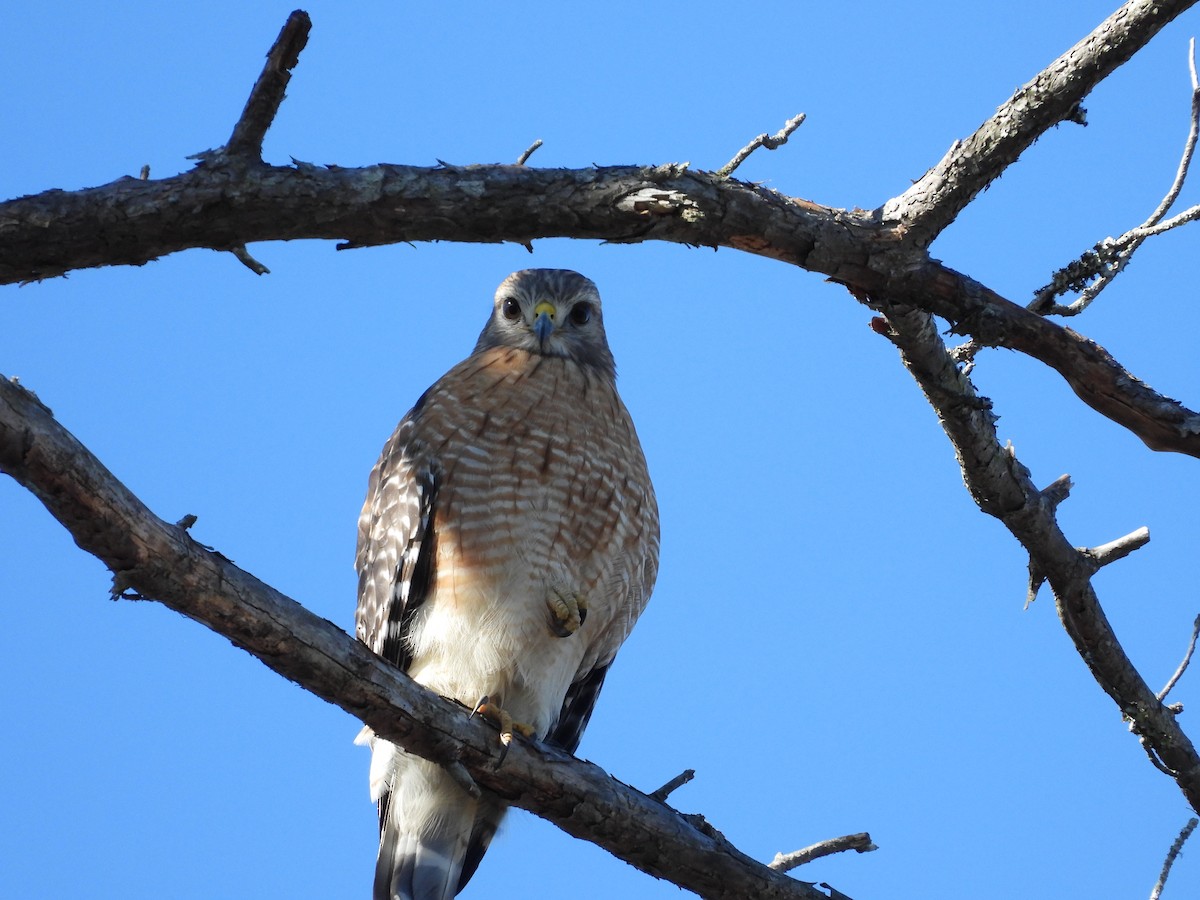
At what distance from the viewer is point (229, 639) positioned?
11.0 ft

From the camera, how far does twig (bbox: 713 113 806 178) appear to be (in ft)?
12.6

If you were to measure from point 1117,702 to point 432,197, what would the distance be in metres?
3.19

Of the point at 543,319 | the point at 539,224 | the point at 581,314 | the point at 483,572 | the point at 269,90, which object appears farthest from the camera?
the point at 581,314

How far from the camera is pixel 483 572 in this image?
197 inches

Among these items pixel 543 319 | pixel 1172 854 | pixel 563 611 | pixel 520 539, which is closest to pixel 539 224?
pixel 520 539

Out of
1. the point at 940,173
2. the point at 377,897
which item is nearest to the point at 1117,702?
the point at 940,173

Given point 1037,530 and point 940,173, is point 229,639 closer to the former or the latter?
point 940,173

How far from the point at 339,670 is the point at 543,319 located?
279cm

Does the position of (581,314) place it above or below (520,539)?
above

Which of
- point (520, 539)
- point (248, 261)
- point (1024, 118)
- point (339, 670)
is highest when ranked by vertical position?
point (1024, 118)

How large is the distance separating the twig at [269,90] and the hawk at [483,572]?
1.83m

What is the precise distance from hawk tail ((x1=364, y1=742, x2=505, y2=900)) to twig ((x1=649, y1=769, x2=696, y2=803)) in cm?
85

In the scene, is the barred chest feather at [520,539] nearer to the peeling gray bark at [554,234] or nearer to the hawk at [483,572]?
the hawk at [483,572]

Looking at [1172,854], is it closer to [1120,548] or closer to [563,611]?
[1120,548]
